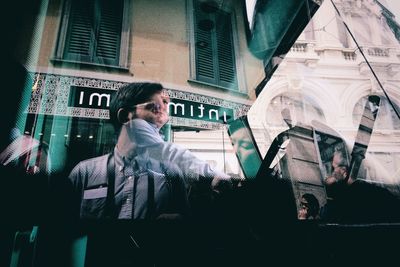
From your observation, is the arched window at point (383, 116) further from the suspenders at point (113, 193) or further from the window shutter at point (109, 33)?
the window shutter at point (109, 33)

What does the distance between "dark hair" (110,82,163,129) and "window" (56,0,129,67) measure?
301mm

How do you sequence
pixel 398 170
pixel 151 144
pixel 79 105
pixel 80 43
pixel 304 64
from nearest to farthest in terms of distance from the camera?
1. pixel 151 144
2. pixel 79 105
3. pixel 398 170
4. pixel 80 43
5. pixel 304 64

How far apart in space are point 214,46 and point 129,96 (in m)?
1.02

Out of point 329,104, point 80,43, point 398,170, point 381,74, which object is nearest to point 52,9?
point 80,43

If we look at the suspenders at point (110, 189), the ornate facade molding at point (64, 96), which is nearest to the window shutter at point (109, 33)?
the ornate facade molding at point (64, 96)

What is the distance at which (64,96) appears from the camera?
5.21 feet

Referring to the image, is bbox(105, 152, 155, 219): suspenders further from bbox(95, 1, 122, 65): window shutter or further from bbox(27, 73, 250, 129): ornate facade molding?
bbox(95, 1, 122, 65): window shutter

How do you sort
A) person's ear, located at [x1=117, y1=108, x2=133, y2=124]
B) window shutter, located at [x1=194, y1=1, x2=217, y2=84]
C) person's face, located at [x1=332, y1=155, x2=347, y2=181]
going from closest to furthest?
person's ear, located at [x1=117, y1=108, x2=133, y2=124] < person's face, located at [x1=332, y1=155, x2=347, y2=181] < window shutter, located at [x1=194, y1=1, x2=217, y2=84]

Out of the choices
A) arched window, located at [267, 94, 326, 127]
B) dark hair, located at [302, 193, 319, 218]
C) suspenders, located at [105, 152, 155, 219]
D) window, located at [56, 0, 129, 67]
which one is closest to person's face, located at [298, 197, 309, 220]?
dark hair, located at [302, 193, 319, 218]

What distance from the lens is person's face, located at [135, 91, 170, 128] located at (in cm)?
146

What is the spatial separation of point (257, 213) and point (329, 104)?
121cm

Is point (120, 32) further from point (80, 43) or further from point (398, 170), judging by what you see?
point (398, 170)

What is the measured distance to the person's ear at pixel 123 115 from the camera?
146cm

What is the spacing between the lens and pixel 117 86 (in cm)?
160
